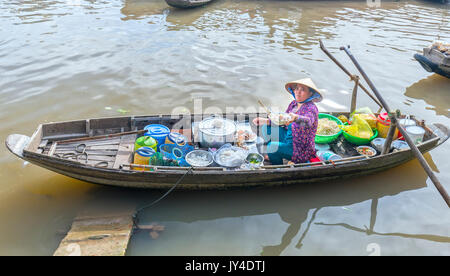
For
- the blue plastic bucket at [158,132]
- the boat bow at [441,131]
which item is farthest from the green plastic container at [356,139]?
the blue plastic bucket at [158,132]

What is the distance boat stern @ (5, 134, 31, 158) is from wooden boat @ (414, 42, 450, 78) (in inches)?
375

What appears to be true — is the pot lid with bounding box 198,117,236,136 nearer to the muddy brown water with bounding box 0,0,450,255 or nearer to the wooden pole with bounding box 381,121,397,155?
the muddy brown water with bounding box 0,0,450,255

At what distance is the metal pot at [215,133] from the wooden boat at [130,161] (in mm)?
182

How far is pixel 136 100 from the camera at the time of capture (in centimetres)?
799

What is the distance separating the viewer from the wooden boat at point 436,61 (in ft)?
28.3

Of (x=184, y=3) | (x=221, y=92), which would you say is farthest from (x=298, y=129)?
(x=184, y=3)

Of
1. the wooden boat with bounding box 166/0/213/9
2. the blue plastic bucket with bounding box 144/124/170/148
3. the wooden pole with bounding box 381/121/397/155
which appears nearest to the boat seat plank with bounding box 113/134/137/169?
the blue plastic bucket with bounding box 144/124/170/148

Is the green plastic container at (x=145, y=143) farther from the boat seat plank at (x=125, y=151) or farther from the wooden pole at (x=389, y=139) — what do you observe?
the wooden pole at (x=389, y=139)

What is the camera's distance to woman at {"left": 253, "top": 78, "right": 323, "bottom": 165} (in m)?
4.74

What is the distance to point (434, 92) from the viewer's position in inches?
345

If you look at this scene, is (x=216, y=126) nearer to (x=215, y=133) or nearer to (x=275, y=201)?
(x=215, y=133)

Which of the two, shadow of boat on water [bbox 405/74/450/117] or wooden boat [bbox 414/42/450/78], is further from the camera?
wooden boat [bbox 414/42/450/78]

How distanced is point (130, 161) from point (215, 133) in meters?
1.40
